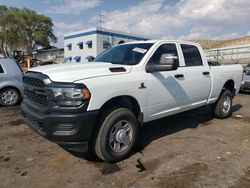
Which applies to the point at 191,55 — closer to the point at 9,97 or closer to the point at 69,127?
the point at 69,127

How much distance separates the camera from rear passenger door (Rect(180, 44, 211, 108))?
5215mm

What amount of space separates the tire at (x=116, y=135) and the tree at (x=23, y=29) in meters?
55.3

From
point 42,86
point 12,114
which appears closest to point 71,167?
point 42,86

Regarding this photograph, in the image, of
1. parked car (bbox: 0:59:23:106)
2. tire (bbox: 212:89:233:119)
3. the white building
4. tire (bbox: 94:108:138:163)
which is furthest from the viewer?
the white building

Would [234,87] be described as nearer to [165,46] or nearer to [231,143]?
[231,143]

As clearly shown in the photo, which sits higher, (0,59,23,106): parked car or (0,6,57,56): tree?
(0,6,57,56): tree

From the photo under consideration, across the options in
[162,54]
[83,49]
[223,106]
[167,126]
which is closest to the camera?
[162,54]

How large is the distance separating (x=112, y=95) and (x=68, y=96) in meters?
0.67

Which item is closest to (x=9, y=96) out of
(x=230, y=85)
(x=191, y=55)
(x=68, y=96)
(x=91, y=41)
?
(x=68, y=96)

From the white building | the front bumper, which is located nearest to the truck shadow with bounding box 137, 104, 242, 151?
the front bumper

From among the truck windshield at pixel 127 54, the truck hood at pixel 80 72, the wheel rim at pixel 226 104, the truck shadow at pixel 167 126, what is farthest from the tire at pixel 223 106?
the truck hood at pixel 80 72

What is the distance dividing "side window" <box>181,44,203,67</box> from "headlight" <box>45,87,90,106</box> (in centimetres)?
276

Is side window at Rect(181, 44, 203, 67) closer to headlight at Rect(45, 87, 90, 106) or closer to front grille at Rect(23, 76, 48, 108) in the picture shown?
headlight at Rect(45, 87, 90, 106)

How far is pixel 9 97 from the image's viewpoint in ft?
27.4
